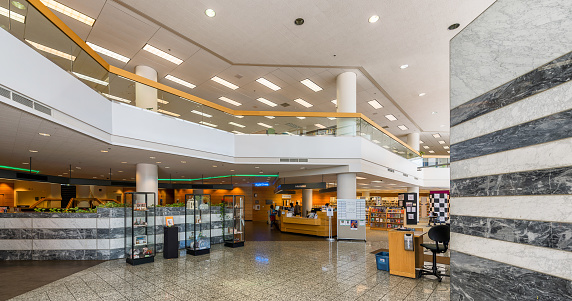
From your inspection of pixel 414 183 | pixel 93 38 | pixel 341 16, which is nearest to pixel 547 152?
pixel 341 16

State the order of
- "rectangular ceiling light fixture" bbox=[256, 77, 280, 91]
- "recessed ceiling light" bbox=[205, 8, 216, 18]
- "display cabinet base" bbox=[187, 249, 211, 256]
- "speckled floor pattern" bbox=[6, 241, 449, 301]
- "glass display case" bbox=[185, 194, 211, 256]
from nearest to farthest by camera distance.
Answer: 1. "speckled floor pattern" bbox=[6, 241, 449, 301]
2. "recessed ceiling light" bbox=[205, 8, 216, 18]
3. "display cabinet base" bbox=[187, 249, 211, 256]
4. "glass display case" bbox=[185, 194, 211, 256]
5. "rectangular ceiling light fixture" bbox=[256, 77, 280, 91]

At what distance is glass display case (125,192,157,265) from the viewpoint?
775cm

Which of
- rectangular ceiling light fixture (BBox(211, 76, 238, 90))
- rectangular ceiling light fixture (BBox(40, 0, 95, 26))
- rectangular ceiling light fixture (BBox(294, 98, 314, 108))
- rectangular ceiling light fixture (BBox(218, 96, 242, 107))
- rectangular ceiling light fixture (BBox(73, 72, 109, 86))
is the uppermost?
rectangular ceiling light fixture (BBox(40, 0, 95, 26))

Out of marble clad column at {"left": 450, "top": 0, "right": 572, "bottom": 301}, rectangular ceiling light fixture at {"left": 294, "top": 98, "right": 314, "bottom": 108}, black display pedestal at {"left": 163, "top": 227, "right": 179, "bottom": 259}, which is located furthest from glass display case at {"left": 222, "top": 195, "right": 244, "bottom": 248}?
marble clad column at {"left": 450, "top": 0, "right": 572, "bottom": 301}

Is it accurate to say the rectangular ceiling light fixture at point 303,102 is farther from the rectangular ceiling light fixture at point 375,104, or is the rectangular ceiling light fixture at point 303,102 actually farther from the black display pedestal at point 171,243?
the black display pedestal at point 171,243

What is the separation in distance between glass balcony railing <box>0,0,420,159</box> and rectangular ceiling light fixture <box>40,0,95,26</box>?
244 cm

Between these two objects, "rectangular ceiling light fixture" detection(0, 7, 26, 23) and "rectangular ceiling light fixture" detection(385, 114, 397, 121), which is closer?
"rectangular ceiling light fixture" detection(0, 7, 26, 23)

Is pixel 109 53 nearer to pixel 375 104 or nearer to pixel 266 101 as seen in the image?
pixel 266 101

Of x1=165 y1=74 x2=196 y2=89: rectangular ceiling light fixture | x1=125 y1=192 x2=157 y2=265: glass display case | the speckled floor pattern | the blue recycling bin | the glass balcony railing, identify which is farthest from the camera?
x1=165 y1=74 x2=196 y2=89: rectangular ceiling light fixture

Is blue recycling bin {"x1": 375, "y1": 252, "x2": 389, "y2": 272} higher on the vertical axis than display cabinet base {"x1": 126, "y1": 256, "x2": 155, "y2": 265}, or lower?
higher

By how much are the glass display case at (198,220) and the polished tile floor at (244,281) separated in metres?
0.59

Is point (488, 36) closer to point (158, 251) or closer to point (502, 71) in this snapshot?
point (502, 71)

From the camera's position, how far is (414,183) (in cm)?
1889

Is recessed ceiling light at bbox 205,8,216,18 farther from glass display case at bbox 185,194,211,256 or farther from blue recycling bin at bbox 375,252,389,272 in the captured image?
blue recycling bin at bbox 375,252,389,272
